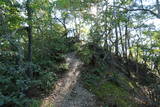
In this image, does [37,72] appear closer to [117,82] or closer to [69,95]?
[69,95]

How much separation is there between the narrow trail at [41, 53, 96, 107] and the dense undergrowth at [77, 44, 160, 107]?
18.4 inches

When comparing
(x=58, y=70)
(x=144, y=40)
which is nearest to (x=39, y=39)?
(x=58, y=70)

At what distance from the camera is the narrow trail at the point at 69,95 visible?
827cm

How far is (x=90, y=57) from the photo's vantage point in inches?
501

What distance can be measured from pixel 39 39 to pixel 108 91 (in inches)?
205

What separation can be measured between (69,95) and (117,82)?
461cm

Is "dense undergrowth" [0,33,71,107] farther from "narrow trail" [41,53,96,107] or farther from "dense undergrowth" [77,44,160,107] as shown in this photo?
"dense undergrowth" [77,44,160,107]

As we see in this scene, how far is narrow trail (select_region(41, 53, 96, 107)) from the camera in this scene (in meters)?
8.27

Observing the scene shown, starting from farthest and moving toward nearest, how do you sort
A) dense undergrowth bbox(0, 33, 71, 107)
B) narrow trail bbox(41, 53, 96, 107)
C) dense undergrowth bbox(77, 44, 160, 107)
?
1. dense undergrowth bbox(77, 44, 160, 107)
2. narrow trail bbox(41, 53, 96, 107)
3. dense undergrowth bbox(0, 33, 71, 107)

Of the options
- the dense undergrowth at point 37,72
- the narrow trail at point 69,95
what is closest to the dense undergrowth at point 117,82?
the narrow trail at point 69,95

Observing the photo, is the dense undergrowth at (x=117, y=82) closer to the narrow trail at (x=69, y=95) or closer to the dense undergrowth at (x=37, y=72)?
the narrow trail at (x=69, y=95)

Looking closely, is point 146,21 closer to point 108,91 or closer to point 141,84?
point 141,84

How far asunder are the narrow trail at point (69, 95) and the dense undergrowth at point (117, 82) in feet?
1.54

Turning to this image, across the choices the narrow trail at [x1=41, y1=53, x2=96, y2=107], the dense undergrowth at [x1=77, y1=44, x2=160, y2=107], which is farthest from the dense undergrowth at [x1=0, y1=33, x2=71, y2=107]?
the dense undergrowth at [x1=77, y1=44, x2=160, y2=107]
